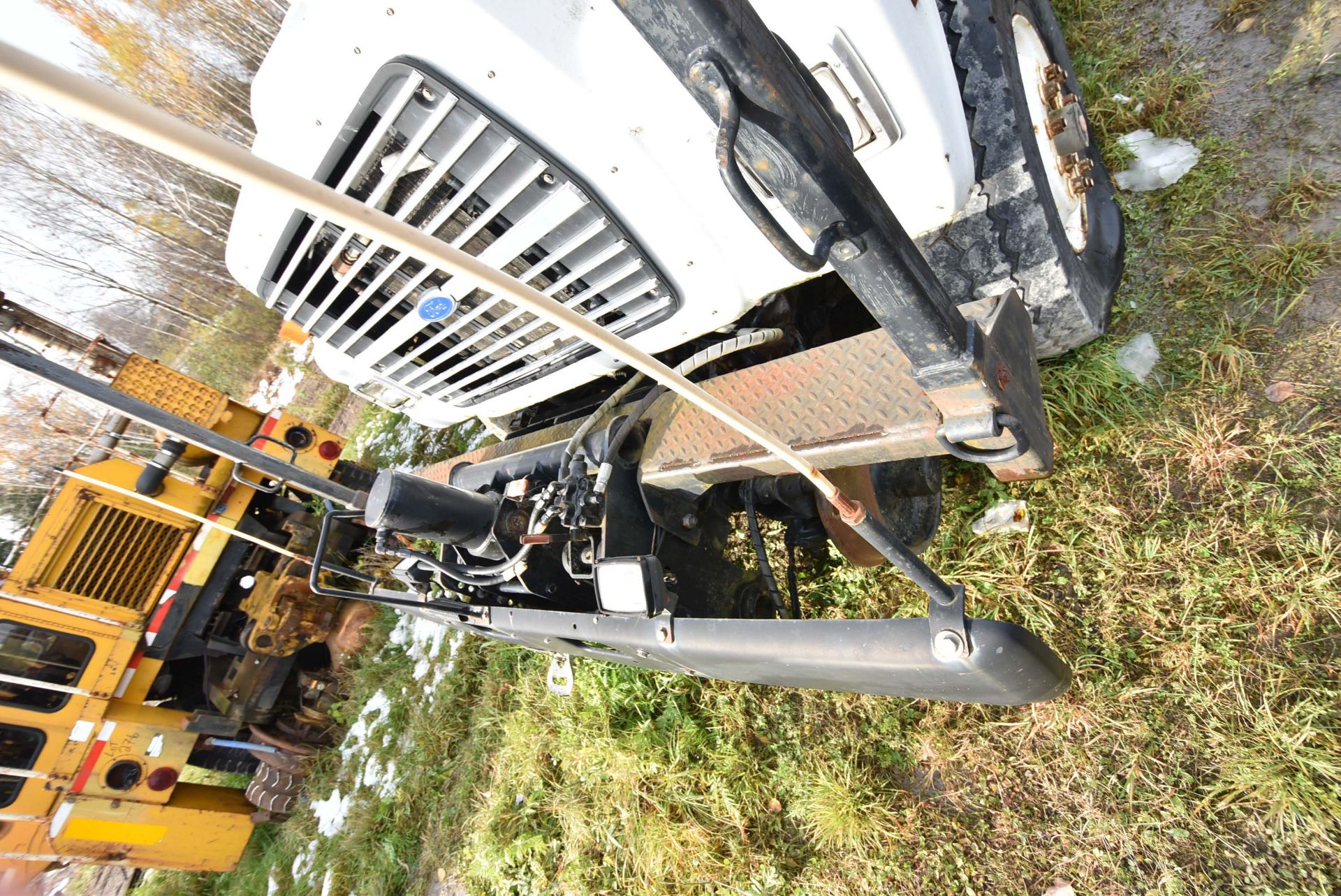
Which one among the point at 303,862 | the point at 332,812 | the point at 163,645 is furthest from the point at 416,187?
the point at 303,862

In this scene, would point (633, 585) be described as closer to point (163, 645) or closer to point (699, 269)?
point (699, 269)

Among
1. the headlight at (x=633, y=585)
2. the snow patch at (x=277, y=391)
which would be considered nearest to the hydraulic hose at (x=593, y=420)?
the headlight at (x=633, y=585)

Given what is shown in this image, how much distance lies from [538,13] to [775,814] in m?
2.47

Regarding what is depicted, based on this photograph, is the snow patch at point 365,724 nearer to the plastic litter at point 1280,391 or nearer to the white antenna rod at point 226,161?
the white antenna rod at point 226,161

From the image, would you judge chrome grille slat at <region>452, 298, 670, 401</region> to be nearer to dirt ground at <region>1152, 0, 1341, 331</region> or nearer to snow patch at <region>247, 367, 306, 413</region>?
dirt ground at <region>1152, 0, 1341, 331</region>

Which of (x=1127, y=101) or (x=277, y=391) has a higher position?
(x=277, y=391)

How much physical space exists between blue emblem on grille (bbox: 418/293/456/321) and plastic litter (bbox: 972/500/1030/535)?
1855 millimetres

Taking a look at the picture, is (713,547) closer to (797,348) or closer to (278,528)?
(797,348)

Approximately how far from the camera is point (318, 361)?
2570mm

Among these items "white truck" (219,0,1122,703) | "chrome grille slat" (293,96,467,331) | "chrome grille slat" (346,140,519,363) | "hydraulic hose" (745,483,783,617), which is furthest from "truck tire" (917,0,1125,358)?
"chrome grille slat" (293,96,467,331)

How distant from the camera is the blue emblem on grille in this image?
6.35ft

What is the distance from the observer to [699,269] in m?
1.70

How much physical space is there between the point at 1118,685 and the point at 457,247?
2164mm

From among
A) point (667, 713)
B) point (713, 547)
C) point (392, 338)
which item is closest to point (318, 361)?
point (392, 338)
